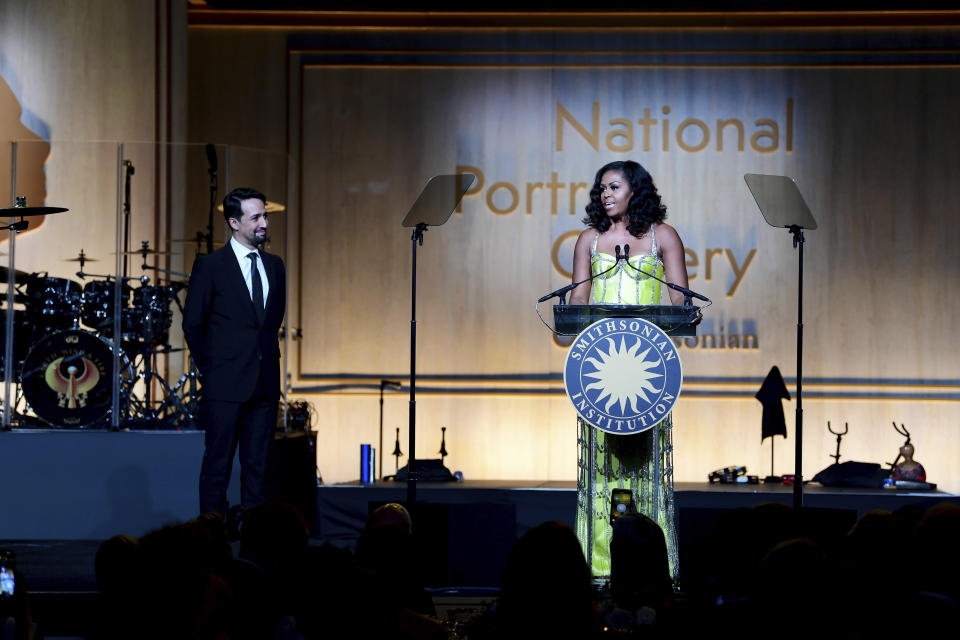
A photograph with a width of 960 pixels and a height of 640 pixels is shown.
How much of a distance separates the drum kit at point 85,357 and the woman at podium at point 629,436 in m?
2.50

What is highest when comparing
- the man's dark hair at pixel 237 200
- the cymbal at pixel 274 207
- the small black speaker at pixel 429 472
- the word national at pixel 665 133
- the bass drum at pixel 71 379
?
the word national at pixel 665 133

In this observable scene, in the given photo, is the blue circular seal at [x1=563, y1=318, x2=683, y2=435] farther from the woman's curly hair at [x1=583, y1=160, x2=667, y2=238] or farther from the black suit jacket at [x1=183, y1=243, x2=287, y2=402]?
the black suit jacket at [x1=183, y1=243, x2=287, y2=402]

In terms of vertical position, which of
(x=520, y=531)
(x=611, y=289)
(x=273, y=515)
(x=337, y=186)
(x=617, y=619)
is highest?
(x=337, y=186)

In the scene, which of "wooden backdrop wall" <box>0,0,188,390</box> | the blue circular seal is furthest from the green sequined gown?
"wooden backdrop wall" <box>0,0,188,390</box>

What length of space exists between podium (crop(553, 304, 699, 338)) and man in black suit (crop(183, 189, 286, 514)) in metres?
1.24

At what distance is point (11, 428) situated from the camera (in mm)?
5426

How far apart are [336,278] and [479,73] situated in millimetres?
1884

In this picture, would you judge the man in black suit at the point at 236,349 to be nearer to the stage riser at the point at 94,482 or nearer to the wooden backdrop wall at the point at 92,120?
the stage riser at the point at 94,482

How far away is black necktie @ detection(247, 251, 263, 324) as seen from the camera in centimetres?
428

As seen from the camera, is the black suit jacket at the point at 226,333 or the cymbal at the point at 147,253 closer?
the black suit jacket at the point at 226,333

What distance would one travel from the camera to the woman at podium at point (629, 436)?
12.7ft

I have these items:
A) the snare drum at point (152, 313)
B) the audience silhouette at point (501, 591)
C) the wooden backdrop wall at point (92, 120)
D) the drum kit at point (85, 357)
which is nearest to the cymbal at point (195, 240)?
the wooden backdrop wall at point (92, 120)

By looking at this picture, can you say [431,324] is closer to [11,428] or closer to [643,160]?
[643,160]

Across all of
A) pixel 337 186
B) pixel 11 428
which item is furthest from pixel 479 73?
pixel 11 428
